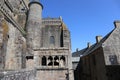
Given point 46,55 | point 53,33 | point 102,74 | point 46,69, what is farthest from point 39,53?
point 102,74

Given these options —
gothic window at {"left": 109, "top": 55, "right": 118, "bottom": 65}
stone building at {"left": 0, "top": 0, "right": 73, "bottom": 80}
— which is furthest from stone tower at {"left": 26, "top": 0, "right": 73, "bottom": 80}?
gothic window at {"left": 109, "top": 55, "right": 118, "bottom": 65}

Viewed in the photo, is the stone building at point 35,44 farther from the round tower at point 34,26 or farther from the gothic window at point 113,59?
the gothic window at point 113,59

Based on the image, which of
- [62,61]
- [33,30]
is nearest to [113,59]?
Answer: [62,61]

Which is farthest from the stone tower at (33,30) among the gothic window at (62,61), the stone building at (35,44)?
the gothic window at (62,61)

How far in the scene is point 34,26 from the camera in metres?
22.5

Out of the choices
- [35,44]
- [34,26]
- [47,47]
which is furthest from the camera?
[34,26]

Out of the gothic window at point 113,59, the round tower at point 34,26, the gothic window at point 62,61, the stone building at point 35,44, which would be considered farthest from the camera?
the round tower at point 34,26

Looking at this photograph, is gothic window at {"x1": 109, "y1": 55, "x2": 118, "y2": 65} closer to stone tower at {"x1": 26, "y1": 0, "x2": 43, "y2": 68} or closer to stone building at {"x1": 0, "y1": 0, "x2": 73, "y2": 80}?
stone building at {"x1": 0, "y1": 0, "x2": 73, "y2": 80}

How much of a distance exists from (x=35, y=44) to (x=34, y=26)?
139 inches

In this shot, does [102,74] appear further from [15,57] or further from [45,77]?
[15,57]

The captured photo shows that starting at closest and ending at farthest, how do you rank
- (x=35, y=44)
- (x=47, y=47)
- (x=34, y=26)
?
1. (x=47, y=47)
2. (x=35, y=44)
3. (x=34, y=26)

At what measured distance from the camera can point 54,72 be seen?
57.9 ft

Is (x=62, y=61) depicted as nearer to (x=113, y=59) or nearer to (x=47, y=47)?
(x=47, y=47)

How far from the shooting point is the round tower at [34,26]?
2130 cm
